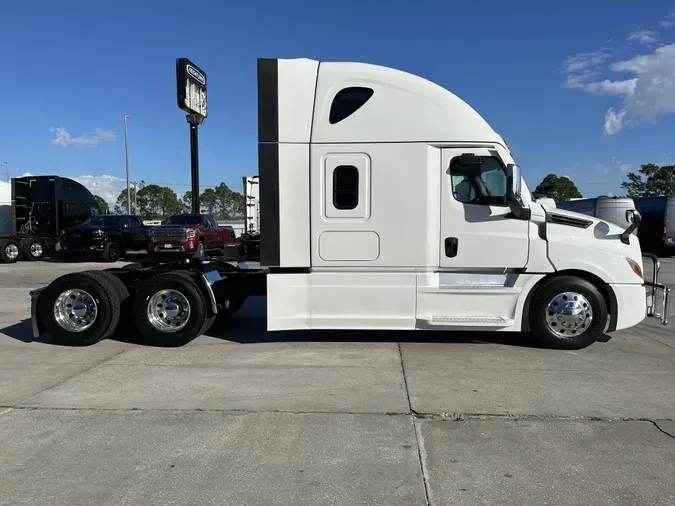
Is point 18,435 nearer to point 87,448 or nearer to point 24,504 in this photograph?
point 87,448

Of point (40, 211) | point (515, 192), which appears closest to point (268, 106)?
point (515, 192)

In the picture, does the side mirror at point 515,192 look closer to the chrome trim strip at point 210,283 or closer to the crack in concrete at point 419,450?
the crack in concrete at point 419,450

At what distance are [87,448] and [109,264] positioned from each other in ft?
55.5

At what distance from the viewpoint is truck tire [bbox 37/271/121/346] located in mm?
6770

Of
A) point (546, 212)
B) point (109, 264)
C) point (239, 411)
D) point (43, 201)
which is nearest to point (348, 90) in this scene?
point (546, 212)

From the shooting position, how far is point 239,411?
14.9ft

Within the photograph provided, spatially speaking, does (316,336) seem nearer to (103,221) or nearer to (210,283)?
(210,283)

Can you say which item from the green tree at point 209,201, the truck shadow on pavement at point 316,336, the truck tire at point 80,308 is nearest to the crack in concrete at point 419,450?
the truck shadow on pavement at point 316,336

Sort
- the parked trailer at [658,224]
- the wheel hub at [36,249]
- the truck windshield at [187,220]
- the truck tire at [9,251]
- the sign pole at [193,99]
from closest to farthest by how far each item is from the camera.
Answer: the sign pole at [193,99] → the truck windshield at [187,220] → the truck tire at [9,251] → the wheel hub at [36,249] → the parked trailer at [658,224]

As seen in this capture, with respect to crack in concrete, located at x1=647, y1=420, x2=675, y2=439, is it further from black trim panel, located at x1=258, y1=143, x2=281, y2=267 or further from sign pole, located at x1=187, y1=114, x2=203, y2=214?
sign pole, located at x1=187, y1=114, x2=203, y2=214

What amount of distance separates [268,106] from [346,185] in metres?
1.35

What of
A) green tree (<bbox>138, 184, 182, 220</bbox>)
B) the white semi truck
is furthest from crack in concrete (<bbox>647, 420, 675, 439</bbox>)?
green tree (<bbox>138, 184, 182, 220</bbox>)

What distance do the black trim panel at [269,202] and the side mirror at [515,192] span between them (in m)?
2.77

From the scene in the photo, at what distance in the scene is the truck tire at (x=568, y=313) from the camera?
6254mm
